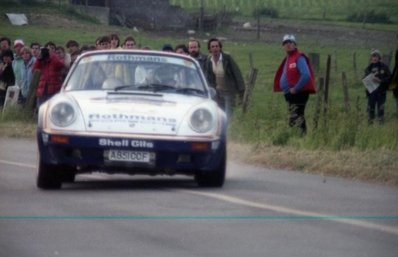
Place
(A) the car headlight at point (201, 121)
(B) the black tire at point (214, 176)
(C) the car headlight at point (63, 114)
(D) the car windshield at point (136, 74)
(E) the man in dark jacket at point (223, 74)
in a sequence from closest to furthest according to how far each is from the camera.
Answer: (C) the car headlight at point (63, 114) < (A) the car headlight at point (201, 121) < (B) the black tire at point (214, 176) < (D) the car windshield at point (136, 74) < (E) the man in dark jacket at point (223, 74)

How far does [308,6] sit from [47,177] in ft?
155

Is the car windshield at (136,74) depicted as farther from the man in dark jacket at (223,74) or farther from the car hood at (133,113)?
the man in dark jacket at (223,74)

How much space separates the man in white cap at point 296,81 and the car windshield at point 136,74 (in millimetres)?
4173

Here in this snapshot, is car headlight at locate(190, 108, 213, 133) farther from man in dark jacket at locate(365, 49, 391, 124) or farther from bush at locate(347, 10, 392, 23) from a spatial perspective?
bush at locate(347, 10, 392, 23)

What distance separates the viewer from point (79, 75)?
51.0 feet

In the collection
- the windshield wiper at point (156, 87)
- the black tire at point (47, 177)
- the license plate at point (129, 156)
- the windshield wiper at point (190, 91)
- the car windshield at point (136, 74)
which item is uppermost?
the car windshield at point (136, 74)

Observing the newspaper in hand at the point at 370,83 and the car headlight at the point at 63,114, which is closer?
the car headlight at the point at 63,114

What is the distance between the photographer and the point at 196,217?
1220cm

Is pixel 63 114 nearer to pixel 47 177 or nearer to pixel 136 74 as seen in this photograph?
pixel 47 177

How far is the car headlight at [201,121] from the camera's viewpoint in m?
14.3

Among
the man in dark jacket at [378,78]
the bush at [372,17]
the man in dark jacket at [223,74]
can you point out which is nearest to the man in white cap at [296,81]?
the man in dark jacket at [223,74]

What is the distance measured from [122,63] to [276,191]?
2413 millimetres

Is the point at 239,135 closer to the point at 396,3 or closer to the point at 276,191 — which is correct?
the point at 276,191

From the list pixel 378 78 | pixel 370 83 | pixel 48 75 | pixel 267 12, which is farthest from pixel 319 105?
pixel 267 12
